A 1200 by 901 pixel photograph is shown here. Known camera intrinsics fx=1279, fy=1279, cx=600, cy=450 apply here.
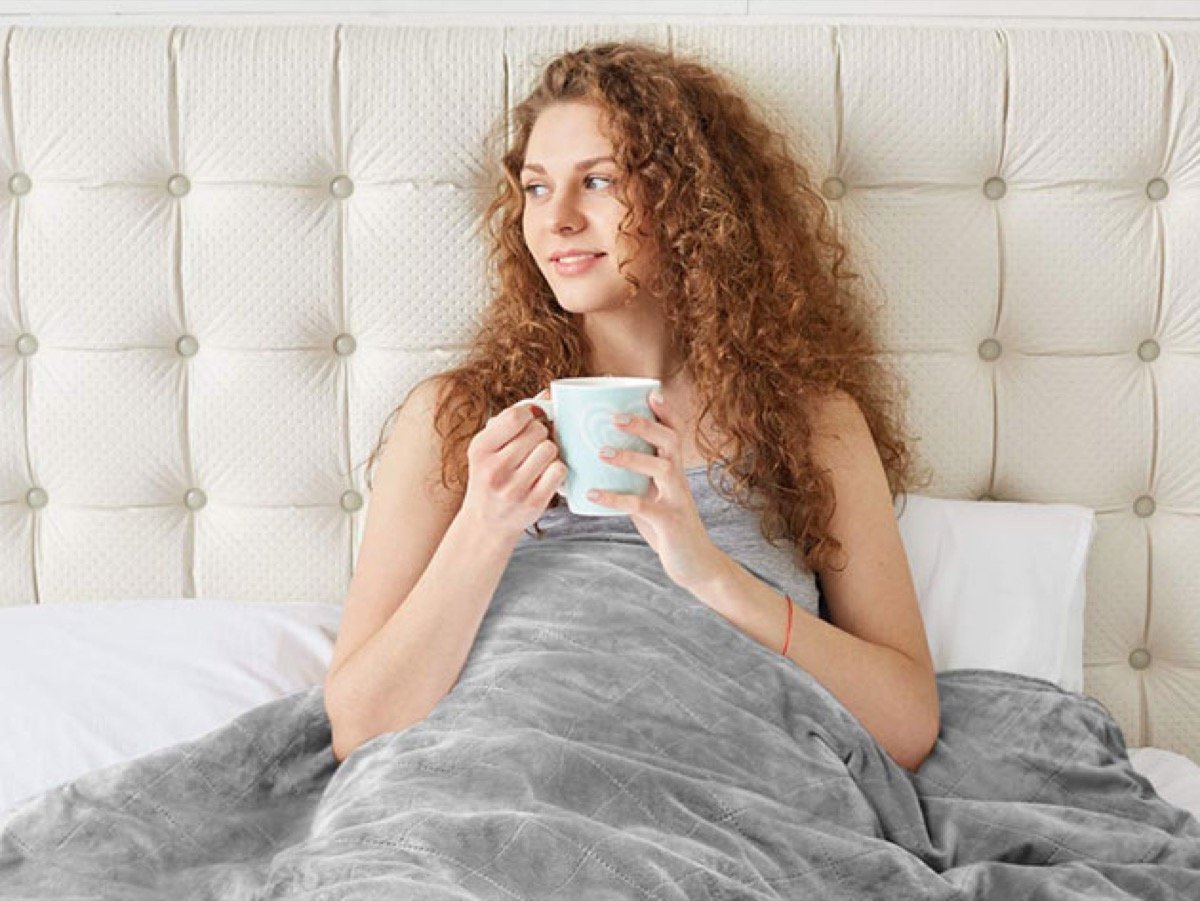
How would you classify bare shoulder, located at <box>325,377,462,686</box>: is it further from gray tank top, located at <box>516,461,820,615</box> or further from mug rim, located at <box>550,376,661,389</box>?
mug rim, located at <box>550,376,661,389</box>

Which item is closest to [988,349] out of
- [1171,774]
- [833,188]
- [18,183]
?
[833,188]

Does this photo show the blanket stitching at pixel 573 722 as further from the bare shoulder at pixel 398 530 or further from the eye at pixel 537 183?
the eye at pixel 537 183

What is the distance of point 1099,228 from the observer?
57.8 inches

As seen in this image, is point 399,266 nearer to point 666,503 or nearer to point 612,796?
point 666,503

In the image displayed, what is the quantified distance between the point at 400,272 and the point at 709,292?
372 millimetres

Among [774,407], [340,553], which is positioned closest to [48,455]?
[340,553]

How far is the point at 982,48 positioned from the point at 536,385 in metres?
0.64

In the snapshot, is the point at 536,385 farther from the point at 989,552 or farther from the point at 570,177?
the point at 989,552

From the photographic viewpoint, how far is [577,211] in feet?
4.04

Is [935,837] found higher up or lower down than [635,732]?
lower down

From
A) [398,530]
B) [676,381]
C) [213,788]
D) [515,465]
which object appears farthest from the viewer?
[676,381]

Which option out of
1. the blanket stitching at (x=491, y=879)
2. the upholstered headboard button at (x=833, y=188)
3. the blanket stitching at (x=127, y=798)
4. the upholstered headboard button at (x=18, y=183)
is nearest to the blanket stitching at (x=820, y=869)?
the blanket stitching at (x=491, y=879)

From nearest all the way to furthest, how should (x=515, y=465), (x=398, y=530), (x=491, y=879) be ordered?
(x=491, y=879) < (x=515, y=465) < (x=398, y=530)

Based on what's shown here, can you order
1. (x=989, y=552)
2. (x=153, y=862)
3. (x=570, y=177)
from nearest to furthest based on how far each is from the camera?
1. (x=153, y=862)
2. (x=570, y=177)
3. (x=989, y=552)
